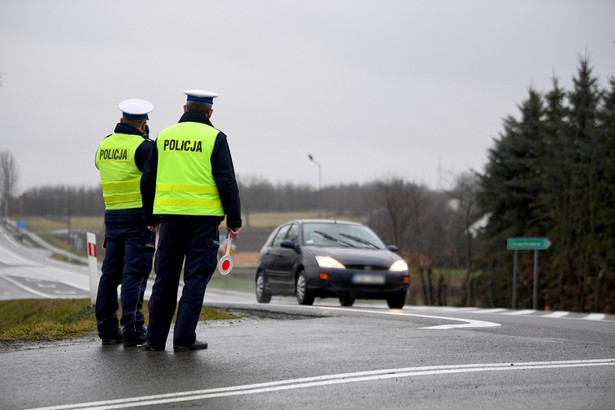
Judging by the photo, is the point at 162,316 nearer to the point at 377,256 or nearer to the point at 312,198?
the point at 377,256

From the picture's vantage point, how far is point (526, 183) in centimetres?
5275

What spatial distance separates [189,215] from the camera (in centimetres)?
789

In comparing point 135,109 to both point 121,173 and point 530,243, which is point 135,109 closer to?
point 121,173

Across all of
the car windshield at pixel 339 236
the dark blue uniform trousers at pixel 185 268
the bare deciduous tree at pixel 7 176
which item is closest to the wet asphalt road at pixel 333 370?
the dark blue uniform trousers at pixel 185 268

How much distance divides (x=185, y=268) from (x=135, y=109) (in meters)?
1.74

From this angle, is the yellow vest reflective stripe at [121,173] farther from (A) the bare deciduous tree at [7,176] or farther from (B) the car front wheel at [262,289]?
(A) the bare deciduous tree at [7,176]

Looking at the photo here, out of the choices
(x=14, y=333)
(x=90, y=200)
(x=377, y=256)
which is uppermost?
(x=90, y=200)

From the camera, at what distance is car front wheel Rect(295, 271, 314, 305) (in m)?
17.2

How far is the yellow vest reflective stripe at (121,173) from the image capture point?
8.84 metres

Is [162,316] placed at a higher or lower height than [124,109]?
lower

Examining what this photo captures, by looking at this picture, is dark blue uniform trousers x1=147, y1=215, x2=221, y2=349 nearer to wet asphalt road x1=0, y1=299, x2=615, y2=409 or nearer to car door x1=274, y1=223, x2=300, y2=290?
wet asphalt road x1=0, y1=299, x2=615, y2=409

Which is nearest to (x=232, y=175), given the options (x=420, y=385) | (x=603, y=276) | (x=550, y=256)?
(x=420, y=385)

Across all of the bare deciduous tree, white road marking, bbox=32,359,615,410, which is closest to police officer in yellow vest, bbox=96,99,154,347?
white road marking, bbox=32,359,615,410

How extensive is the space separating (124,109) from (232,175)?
1500mm
